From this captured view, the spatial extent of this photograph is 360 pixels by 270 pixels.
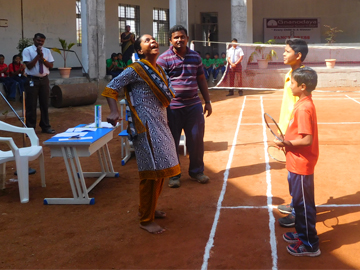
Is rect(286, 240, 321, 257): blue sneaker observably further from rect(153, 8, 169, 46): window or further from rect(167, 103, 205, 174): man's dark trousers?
rect(153, 8, 169, 46): window

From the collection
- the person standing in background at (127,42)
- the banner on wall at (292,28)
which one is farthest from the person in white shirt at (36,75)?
the banner on wall at (292,28)

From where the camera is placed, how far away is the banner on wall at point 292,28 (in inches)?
1006

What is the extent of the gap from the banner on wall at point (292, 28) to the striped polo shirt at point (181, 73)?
819 inches

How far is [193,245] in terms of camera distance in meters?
4.05

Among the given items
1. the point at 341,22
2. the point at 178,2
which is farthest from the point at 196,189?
the point at 341,22

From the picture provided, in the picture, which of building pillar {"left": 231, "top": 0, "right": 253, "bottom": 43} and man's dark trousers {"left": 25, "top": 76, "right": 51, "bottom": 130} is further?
building pillar {"left": 231, "top": 0, "right": 253, "bottom": 43}

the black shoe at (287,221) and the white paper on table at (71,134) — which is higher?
the white paper on table at (71,134)

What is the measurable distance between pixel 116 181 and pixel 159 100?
2351 mm

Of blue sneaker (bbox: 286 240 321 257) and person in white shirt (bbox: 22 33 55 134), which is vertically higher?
person in white shirt (bbox: 22 33 55 134)

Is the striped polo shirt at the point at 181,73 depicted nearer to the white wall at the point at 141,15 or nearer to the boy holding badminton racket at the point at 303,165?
the boy holding badminton racket at the point at 303,165

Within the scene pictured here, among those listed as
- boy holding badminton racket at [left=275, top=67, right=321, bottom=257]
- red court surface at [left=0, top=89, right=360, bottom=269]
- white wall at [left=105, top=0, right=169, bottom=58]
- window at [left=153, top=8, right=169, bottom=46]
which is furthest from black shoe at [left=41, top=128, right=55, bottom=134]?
window at [left=153, top=8, right=169, bottom=46]

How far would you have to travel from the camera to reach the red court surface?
12.4 feet

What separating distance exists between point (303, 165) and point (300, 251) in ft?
2.31

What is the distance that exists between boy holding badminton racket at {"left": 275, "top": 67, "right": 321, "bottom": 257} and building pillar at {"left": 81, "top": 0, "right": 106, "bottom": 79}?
499 inches
